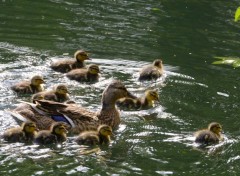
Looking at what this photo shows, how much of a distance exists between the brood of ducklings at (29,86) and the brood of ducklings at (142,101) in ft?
3.67

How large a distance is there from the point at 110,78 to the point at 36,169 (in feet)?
11.9

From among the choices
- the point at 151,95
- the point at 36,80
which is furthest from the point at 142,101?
the point at 36,80

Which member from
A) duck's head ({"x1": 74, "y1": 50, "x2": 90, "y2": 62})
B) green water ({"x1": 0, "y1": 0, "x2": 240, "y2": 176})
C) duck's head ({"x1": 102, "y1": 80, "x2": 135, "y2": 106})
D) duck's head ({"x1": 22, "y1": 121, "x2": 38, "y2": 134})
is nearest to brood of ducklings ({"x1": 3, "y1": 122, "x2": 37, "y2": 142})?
duck's head ({"x1": 22, "y1": 121, "x2": 38, "y2": 134})

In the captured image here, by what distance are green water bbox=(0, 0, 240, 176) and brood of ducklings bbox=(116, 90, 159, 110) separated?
12 cm

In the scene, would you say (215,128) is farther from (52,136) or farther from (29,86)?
(29,86)

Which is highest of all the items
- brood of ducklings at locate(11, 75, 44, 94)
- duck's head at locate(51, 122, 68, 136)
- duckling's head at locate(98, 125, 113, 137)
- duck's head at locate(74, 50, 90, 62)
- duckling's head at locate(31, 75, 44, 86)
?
duck's head at locate(74, 50, 90, 62)

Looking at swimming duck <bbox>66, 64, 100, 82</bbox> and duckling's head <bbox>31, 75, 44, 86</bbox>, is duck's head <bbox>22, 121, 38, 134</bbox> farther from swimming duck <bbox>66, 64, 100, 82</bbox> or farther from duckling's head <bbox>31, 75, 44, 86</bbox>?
swimming duck <bbox>66, 64, 100, 82</bbox>

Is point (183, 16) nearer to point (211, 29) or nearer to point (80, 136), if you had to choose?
point (211, 29)

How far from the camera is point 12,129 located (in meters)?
7.96

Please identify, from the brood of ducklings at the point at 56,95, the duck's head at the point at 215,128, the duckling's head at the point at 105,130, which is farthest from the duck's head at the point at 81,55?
the duck's head at the point at 215,128

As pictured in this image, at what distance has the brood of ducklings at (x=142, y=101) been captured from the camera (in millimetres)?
9406

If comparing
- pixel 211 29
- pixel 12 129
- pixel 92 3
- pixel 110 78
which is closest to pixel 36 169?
pixel 12 129

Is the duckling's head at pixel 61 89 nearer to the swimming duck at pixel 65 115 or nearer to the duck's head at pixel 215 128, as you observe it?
the swimming duck at pixel 65 115

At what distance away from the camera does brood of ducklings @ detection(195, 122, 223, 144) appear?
8125mm
